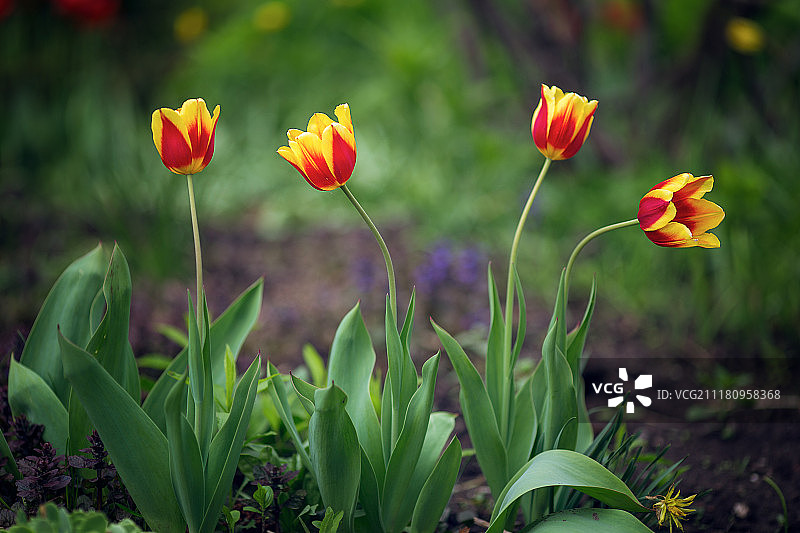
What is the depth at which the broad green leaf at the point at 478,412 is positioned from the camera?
1183 mm

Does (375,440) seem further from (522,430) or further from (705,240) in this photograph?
(705,240)

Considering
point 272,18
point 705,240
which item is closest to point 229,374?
point 705,240

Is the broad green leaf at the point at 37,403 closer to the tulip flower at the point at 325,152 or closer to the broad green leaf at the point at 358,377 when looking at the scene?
the broad green leaf at the point at 358,377

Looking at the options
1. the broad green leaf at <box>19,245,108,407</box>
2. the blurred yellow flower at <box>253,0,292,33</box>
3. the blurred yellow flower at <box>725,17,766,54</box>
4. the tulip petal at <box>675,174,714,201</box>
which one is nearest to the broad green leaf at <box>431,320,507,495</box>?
the tulip petal at <box>675,174,714,201</box>

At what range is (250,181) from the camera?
13.6ft

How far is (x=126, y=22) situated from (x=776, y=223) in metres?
4.90

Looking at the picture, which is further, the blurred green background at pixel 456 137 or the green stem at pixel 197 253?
the blurred green background at pixel 456 137

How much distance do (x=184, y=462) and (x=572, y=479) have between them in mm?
596

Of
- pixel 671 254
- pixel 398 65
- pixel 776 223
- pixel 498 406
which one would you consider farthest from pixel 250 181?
pixel 498 406

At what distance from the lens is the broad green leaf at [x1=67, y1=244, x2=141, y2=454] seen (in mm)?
1165

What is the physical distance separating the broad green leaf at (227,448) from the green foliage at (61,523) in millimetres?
197

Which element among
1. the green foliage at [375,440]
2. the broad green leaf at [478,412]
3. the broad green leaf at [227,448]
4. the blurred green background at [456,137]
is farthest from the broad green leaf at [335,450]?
the blurred green background at [456,137]

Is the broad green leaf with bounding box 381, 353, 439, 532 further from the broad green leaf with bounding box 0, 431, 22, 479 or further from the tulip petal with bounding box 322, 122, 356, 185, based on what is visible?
the broad green leaf with bounding box 0, 431, 22, 479

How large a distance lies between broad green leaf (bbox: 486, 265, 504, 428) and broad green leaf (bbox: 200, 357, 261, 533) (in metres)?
0.42
